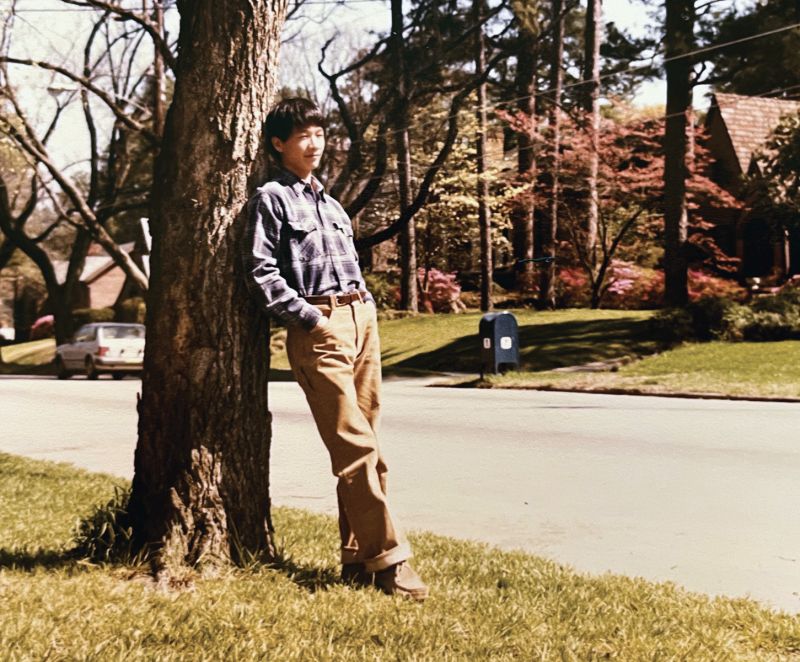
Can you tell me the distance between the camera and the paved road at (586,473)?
21.2 feet

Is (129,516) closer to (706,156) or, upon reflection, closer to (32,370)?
(706,156)

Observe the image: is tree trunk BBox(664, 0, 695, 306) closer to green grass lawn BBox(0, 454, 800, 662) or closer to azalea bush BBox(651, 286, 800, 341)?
azalea bush BBox(651, 286, 800, 341)

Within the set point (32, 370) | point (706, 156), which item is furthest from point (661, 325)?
point (32, 370)

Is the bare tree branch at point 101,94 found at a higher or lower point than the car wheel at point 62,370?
higher

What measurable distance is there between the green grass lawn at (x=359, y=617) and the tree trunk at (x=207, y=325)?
24cm

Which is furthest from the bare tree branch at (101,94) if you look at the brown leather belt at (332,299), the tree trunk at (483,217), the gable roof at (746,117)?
the gable roof at (746,117)

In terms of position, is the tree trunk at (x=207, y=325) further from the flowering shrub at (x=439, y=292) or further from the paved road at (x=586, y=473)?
the flowering shrub at (x=439, y=292)

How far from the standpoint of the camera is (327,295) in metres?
4.64

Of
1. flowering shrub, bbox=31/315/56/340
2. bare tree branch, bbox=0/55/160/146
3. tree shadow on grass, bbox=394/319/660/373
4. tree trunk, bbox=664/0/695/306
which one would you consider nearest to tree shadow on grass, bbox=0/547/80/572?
bare tree branch, bbox=0/55/160/146

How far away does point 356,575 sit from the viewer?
479cm

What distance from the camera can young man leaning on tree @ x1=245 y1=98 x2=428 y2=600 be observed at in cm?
457

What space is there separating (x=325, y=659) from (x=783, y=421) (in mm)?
10629

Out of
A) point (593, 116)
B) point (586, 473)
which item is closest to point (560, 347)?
point (593, 116)

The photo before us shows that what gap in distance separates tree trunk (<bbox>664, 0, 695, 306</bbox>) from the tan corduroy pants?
2434 centimetres
